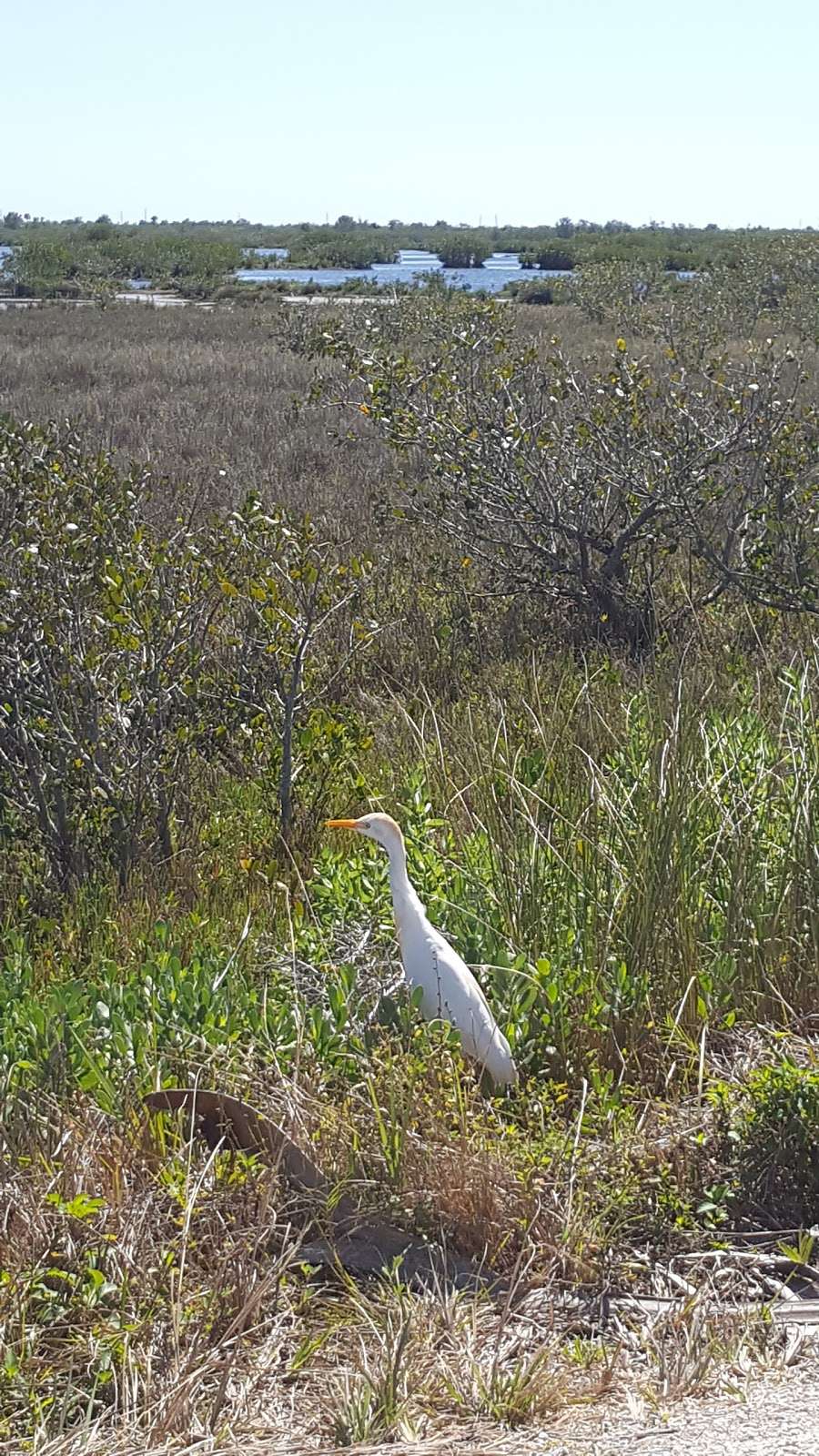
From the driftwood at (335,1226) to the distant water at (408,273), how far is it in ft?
145

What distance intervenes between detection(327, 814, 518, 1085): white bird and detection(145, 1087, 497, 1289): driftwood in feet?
1.84

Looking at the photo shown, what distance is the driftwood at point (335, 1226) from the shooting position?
306cm

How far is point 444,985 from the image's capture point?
12.1 ft

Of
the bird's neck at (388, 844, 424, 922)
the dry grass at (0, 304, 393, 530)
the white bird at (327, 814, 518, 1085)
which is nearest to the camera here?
the white bird at (327, 814, 518, 1085)

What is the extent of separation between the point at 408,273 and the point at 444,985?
5889cm

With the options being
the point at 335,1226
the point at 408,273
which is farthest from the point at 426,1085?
the point at 408,273

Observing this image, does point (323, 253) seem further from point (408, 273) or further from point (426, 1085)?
point (426, 1085)

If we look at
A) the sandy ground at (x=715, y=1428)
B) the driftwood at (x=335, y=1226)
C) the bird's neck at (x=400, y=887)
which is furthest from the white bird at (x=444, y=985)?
the sandy ground at (x=715, y=1428)

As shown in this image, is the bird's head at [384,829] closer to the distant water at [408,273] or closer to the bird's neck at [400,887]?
the bird's neck at [400,887]

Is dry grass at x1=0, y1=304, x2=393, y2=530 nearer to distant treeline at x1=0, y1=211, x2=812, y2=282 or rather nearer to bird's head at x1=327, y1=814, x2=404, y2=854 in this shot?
bird's head at x1=327, y1=814, x2=404, y2=854

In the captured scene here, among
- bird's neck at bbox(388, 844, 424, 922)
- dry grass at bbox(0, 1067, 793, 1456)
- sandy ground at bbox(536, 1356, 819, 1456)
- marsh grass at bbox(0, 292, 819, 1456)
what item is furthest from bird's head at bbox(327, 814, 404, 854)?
sandy ground at bbox(536, 1356, 819, 1456)

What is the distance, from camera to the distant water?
170 feet

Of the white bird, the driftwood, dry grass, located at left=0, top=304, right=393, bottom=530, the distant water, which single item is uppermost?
the distant water

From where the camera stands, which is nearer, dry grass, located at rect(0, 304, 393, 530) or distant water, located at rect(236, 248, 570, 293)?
dry grass, located at rect(0, 304, 393, 530)
